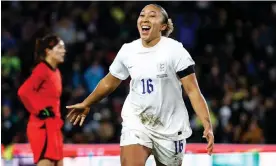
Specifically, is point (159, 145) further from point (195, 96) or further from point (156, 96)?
point (195, 96)

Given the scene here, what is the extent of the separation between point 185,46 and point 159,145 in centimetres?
899

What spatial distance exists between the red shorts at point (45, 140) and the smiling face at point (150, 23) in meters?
2.31

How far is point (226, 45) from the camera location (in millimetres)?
16891

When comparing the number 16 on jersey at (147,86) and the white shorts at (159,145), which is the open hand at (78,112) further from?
the number 16 on jersey at (147,86)

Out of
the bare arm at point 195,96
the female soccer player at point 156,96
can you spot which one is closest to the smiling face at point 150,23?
the female soccer player at point 156,96

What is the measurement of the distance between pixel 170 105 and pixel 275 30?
976cm

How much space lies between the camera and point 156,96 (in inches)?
292

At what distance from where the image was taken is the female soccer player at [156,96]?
736 cm

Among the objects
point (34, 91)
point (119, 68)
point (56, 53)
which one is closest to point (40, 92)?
point (34, 91)

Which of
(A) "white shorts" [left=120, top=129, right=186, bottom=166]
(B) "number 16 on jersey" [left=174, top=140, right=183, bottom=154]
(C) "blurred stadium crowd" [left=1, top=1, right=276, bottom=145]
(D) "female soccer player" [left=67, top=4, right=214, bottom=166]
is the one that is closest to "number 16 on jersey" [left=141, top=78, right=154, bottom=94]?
(D) "female soccer player" [left=67, top=4, right=214, bottom=166]

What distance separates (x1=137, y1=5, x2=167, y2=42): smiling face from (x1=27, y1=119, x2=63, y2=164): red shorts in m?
2.31

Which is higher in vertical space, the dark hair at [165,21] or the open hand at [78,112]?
the dark hair at [165,21]

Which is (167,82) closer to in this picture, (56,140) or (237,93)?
(56,140)

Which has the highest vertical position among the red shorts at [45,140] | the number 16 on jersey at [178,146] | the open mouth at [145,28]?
the open mouth at [145,28]
